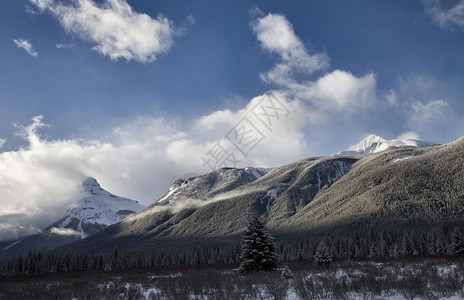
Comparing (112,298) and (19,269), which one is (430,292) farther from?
(19,269)

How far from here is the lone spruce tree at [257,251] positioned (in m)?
33.0

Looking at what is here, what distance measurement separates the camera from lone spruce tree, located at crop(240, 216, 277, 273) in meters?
33.0

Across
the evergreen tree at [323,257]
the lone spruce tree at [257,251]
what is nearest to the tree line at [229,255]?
the evergreen tree at [323,257]

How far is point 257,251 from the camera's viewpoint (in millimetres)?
33562

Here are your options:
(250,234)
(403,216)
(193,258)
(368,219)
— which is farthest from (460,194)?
(250,234)

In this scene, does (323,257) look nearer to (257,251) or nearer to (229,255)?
(257,251)

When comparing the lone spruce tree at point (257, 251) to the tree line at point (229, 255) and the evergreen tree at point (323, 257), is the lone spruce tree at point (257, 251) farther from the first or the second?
the tree line at point (229, 255)

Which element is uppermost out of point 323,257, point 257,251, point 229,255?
point 257,251

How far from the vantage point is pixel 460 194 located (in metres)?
195

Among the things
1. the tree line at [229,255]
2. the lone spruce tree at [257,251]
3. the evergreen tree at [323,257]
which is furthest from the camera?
the tree line at [229,255]

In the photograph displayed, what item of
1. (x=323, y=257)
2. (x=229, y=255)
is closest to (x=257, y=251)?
(x=323, y=257)

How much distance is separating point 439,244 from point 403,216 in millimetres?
126190

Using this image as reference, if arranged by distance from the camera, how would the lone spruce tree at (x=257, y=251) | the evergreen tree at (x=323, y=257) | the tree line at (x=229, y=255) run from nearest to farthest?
the lone spruce tree at (x=257, y=251), the evergreen tree at (x=323, y=257), the tree line at (x=229, y=255)

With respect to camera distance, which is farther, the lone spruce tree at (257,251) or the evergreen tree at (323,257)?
the evergreen tree at (323,257)
